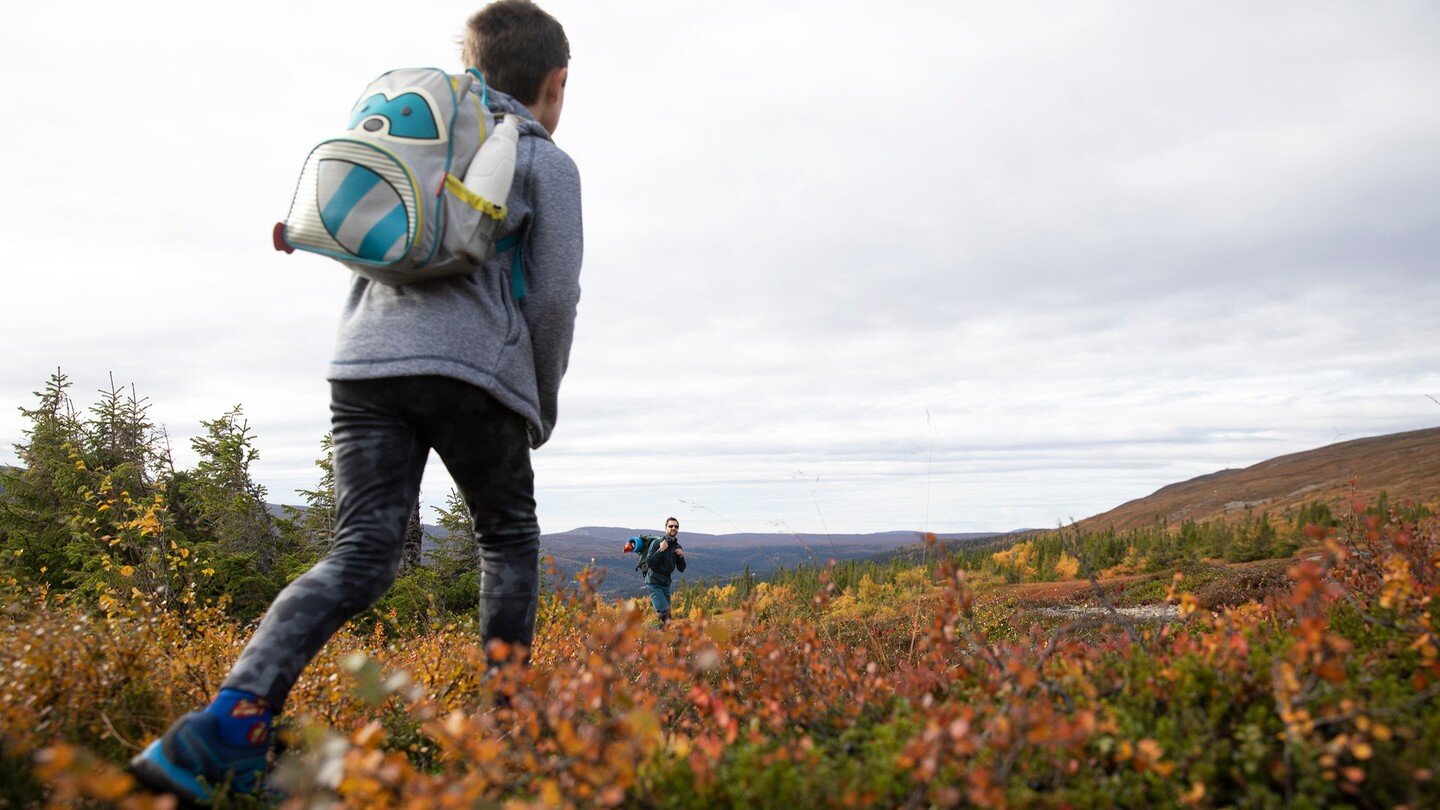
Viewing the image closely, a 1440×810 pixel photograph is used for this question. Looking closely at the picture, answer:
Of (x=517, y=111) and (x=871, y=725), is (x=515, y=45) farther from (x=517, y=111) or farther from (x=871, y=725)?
(x=871, y=725)

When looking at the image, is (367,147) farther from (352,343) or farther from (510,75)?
(510,75)

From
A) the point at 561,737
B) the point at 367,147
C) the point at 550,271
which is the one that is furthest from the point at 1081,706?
the point at 367,147

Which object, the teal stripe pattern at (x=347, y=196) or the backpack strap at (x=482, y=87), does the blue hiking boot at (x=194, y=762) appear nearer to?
the teal stripe pattern at (x=347, y=196)

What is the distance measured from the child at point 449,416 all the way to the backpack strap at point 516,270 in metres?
0.02

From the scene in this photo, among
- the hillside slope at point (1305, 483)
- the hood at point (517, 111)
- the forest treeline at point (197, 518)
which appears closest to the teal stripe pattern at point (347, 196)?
the hood at point (517, 111)

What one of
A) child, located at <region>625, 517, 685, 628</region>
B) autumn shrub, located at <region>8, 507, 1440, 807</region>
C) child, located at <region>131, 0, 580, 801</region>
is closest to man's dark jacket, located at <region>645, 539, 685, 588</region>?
child, located at <region>625, 517, 685, 628</region>

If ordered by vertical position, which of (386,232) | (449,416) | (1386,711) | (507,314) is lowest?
(1386,711)

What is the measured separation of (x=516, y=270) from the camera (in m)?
2.74

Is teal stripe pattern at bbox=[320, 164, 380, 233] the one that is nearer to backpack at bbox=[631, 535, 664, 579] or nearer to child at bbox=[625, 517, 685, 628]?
backpack at bbox=[631, 535, 664, 579]

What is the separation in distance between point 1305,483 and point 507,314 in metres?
82.2

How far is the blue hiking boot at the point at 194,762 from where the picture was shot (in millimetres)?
1971

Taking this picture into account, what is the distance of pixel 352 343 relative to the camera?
2.48m

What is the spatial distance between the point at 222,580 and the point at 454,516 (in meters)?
4.54

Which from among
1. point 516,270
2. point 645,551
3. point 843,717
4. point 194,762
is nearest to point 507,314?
point 516,270
